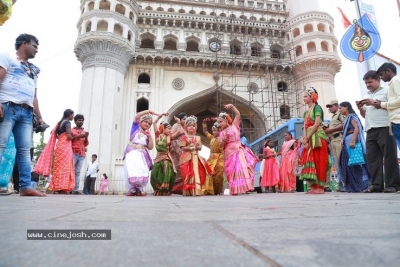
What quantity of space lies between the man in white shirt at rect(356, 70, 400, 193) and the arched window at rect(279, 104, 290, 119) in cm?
1133

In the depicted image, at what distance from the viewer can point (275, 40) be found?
16484 mm

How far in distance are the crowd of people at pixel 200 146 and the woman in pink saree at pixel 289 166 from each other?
123cm

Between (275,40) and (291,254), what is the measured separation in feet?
56.9

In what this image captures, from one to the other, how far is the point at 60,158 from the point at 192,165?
2.23 metres

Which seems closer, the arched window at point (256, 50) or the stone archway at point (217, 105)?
the stone archway at point (217, 105)

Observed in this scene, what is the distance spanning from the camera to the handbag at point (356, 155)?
158 inches

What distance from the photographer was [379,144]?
3652mm

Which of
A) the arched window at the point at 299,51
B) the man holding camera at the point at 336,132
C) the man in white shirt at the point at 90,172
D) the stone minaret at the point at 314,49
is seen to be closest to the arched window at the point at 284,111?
the stone minaret at the point at 314,49

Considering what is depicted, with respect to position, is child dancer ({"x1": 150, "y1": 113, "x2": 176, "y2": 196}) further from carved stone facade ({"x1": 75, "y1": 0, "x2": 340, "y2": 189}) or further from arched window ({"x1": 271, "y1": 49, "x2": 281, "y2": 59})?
arched window ({"x1": 271, "y1": 49, "x2": 281, "y2": 59})

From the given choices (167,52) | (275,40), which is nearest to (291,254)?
(167,52)

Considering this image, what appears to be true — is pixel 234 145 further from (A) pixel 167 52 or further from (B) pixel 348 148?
(A) pixel 167 52

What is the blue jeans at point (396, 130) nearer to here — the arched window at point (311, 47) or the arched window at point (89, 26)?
the arched window at point (311, 47)

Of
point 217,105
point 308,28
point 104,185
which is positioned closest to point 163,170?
point 104,185

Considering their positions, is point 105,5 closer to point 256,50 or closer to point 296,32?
point 256,50
